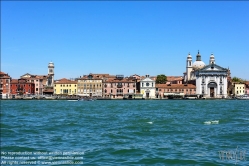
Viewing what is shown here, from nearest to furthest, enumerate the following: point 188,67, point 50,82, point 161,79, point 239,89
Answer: point 239,89 < point 50,82 < point 188,67 < point 161,79

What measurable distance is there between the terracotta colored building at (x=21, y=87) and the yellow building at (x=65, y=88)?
481 centimetres

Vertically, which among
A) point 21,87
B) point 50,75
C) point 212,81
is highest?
point 50,75

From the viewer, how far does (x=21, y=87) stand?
73.2 meters

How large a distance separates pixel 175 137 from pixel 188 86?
65.5 m

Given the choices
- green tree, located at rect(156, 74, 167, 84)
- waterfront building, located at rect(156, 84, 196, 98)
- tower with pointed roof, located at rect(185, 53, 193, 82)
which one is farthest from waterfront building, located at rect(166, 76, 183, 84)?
waterfront building, located at rect(156, 84, 196, 98)

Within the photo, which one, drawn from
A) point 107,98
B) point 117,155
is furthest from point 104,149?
point 107,98

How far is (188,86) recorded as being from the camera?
7775 cm

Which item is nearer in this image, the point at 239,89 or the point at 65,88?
the point at 65,88

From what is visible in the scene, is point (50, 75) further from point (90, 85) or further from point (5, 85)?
point (5, 85)

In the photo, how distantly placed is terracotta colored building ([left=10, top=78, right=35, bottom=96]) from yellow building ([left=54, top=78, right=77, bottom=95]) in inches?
189

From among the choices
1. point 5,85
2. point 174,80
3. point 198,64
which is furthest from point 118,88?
point 198,64

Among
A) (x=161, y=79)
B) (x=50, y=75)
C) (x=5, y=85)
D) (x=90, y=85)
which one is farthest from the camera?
(x=161, y=79)

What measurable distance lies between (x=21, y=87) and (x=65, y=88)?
319 inches

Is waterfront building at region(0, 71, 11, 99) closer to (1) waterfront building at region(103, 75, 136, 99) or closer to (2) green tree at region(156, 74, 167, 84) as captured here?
(1) waterfront building at region(103, 75, 136, 99)
